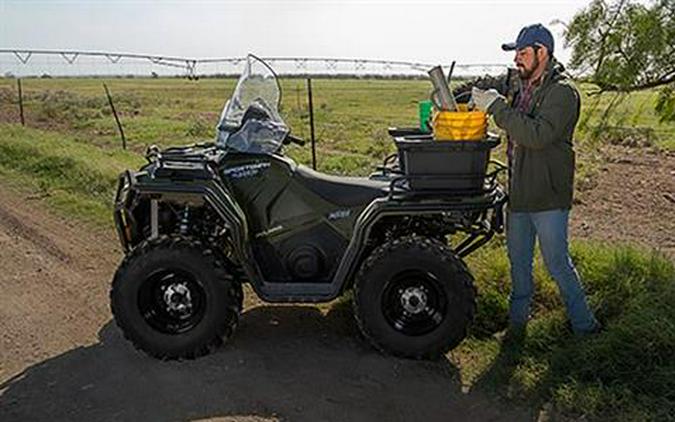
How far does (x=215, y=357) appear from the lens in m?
4.77

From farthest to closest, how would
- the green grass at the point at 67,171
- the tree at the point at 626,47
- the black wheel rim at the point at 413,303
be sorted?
the green grass at the point at 67,171
the tree at the point at 626,47
the black wheel rim at the point at 413,303

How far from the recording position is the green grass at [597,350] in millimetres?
4078

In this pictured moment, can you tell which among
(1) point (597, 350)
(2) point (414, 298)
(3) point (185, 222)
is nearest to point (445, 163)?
(2) point (414, 298)

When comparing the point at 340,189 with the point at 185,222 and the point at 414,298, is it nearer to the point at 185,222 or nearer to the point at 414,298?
the point at 414,298

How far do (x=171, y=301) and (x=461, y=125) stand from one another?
2229 mm

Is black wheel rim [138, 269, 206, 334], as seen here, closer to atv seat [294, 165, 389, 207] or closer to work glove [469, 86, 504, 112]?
atv seat [294, 165, 389, 207]

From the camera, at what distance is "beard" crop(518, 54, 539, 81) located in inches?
178

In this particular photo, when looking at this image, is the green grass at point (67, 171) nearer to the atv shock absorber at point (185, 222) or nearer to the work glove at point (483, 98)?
the atv shock absorber at point (185, 222)

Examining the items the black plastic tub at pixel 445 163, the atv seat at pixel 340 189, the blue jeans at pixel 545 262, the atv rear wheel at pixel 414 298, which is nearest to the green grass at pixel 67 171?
the atv seat at pixel 340 189

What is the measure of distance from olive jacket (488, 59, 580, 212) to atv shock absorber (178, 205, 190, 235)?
84.6 inches

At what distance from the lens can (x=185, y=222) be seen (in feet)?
16.5

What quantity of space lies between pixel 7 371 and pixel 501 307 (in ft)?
11.3

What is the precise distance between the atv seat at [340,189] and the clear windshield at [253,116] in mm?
297

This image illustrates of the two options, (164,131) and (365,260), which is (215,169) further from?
(164,131)
